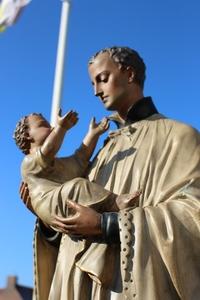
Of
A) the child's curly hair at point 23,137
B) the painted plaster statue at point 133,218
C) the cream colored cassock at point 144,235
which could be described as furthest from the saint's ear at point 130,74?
the child's curly hair at point 23,137

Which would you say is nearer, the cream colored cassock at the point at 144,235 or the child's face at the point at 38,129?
the cream colored cassock at the point at 144,235

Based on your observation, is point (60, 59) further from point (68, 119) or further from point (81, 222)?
point (81, 222)

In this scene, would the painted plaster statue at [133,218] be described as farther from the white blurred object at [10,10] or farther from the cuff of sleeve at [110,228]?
the white blurred object at [10,10]

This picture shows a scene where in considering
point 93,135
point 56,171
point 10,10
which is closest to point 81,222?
point 56,171

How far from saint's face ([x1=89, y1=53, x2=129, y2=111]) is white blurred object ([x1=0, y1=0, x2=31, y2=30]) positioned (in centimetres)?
601

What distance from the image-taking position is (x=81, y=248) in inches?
108

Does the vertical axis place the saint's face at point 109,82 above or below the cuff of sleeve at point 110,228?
above

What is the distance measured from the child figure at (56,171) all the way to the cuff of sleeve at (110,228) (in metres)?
0.11

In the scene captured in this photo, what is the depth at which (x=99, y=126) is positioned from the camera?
11.1ft

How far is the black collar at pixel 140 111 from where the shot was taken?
3.27 metres

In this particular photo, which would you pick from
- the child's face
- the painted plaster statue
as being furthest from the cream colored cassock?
the child's face

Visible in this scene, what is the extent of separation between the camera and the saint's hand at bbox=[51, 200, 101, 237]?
2.58 m

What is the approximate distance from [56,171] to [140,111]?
60 centimetres

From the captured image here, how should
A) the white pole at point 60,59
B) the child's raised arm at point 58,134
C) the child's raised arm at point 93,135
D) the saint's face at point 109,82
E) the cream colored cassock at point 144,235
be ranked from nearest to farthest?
the cream colored cassock at point 144,235
the child's raised arm at point 58,134
the saint's face at point 109,82
the child's raised arm at point 93,135
the white pole at point 60,59
